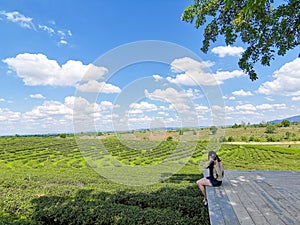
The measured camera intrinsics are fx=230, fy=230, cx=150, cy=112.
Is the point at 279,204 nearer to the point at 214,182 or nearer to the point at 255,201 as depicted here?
the point at 255,201

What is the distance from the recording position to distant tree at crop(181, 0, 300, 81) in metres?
4.74

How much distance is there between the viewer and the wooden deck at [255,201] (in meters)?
2.86

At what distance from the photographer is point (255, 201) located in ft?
11.8

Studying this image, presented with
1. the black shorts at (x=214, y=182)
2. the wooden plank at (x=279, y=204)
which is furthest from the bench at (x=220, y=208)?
the wooden plank at (x=279, y=204)

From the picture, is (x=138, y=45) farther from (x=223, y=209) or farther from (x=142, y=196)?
(x=223, y=209)

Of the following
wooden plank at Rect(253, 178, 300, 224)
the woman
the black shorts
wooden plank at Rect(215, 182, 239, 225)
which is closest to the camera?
wooden plank at Rect(215, 182, 239, 225)

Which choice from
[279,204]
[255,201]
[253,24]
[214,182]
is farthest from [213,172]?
[253,24]

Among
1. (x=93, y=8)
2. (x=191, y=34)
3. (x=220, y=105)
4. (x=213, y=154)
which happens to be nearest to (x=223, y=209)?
(x=213, y=154)

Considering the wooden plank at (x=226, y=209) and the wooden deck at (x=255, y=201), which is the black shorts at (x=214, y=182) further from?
the wooden plank at (x=226, y=209)

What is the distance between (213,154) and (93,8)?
7.74 metres

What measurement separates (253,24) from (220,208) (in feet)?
13.1

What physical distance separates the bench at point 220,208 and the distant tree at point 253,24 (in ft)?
9.70

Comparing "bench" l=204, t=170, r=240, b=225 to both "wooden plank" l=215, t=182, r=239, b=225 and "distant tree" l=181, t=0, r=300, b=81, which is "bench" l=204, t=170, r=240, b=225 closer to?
"wooden plank" l=215, t=182, r=239, b=225

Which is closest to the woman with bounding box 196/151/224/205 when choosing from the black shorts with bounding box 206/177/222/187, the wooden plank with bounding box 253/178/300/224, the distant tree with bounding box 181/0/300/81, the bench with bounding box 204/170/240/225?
the black shorts with bounding box 206/177/222/187
